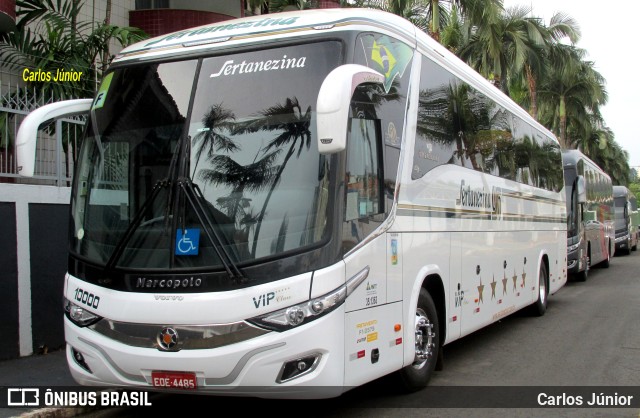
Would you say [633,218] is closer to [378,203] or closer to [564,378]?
[564,378]

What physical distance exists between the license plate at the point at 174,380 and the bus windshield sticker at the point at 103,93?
2.50 metres

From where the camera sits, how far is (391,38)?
20.3 ft

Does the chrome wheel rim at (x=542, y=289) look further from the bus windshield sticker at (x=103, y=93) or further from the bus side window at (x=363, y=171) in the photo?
the bus windshield sticker at (x=103, y=93)

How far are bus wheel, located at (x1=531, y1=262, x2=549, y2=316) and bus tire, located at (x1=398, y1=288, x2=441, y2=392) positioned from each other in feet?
19.1

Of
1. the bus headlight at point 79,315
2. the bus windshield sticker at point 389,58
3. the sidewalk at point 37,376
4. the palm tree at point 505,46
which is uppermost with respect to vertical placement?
the palm tree at point 505,46

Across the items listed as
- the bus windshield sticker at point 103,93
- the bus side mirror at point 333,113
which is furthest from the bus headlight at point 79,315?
the bus side mirror at point 333,113

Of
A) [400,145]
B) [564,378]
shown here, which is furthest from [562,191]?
[400,145]

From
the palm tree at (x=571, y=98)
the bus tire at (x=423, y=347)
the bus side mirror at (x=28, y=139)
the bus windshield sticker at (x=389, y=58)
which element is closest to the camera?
the bus side mirror at (x=28, y=139)

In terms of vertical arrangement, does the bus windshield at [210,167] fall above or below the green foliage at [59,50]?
below

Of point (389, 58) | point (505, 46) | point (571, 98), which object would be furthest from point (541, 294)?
point (571, 98)

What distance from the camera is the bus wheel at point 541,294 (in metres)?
12.3

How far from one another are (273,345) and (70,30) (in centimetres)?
884

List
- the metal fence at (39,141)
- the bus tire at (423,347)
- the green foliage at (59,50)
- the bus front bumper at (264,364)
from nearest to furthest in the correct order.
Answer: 1. the bus front bumper at (264,364)
2. the bus tire at (423,347)
3. the metal fence at (39,141)
4. the green foliage at (59,50)

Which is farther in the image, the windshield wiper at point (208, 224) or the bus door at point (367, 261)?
the bus door at point (367, 261)
